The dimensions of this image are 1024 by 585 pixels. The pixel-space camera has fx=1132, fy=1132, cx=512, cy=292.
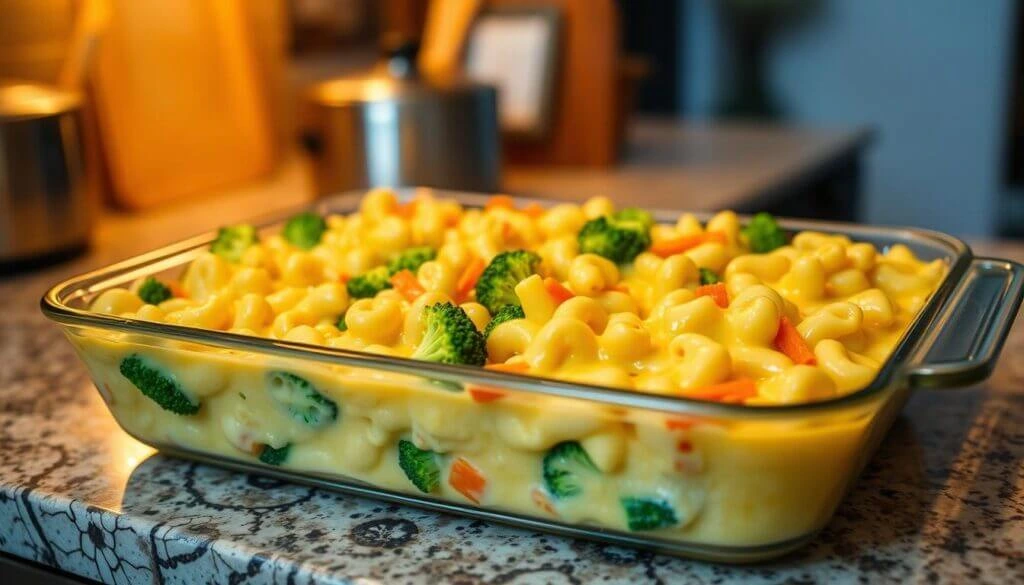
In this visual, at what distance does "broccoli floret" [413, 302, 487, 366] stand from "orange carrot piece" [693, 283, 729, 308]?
194 mm

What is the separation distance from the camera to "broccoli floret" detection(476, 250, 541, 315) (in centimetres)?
92

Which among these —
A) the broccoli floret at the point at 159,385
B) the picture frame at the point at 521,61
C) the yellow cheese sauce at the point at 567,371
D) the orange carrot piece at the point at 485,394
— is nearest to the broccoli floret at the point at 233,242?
the yellow cheese sauce at the point at 567,371

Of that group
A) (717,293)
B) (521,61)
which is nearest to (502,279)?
(717,293)

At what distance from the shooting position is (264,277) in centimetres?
100

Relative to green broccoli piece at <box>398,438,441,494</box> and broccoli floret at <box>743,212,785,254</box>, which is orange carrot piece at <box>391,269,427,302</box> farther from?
broccoli floret at <box>743,212,785,254</box>

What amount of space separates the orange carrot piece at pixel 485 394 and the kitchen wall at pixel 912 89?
317 cm

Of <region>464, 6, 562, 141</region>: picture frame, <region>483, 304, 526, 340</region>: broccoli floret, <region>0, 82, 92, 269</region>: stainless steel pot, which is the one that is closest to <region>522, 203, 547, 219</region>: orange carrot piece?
<region>483, 304, 526, 340</region>: broccoli floret

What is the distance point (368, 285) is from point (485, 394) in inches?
12.1

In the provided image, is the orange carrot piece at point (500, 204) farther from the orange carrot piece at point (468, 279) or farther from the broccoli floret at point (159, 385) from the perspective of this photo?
the broccoli floret at point (159, 385)

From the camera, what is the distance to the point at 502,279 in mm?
926

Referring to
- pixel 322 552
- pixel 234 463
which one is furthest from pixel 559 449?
pixel 234 463

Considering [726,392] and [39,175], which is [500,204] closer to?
[726,392]

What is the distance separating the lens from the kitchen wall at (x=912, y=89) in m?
3.59

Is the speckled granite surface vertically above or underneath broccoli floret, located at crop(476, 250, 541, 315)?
underneath
